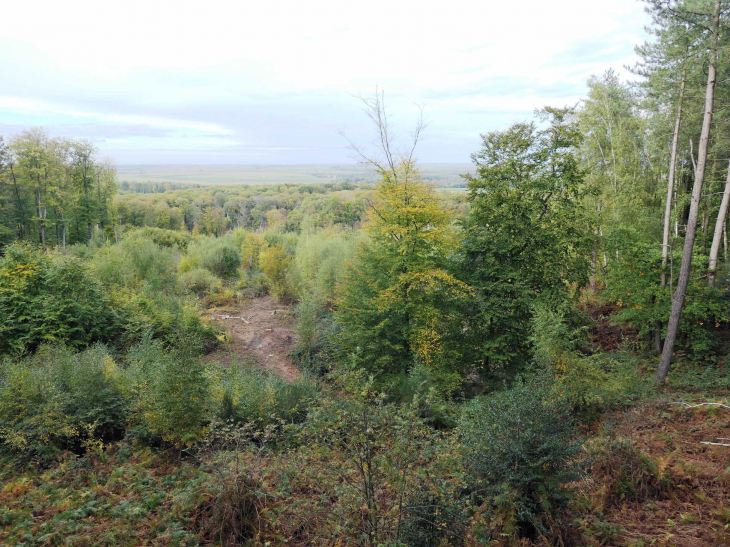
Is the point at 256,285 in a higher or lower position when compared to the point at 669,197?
lower

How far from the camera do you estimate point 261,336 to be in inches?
698

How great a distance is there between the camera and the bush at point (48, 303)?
36.9ft

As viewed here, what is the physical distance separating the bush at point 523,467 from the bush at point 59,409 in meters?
5.66

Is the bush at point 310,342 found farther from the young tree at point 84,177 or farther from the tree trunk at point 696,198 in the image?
the young tree at point 84,177

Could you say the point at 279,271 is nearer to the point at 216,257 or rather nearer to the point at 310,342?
the point at 216,257

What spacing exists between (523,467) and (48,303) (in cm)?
1378

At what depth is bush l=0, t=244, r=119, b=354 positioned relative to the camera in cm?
1124

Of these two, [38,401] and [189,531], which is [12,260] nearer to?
[38,401]

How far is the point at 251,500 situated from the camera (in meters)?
4.36

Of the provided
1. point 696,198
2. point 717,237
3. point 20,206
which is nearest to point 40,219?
point 20,206

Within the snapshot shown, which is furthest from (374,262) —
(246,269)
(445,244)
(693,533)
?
(246,269)

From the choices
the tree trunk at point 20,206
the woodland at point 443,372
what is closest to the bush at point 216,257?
the woodland at point 443,372

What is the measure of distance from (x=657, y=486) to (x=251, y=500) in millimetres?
5000

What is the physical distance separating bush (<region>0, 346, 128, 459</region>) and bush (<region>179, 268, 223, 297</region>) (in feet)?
53.9
